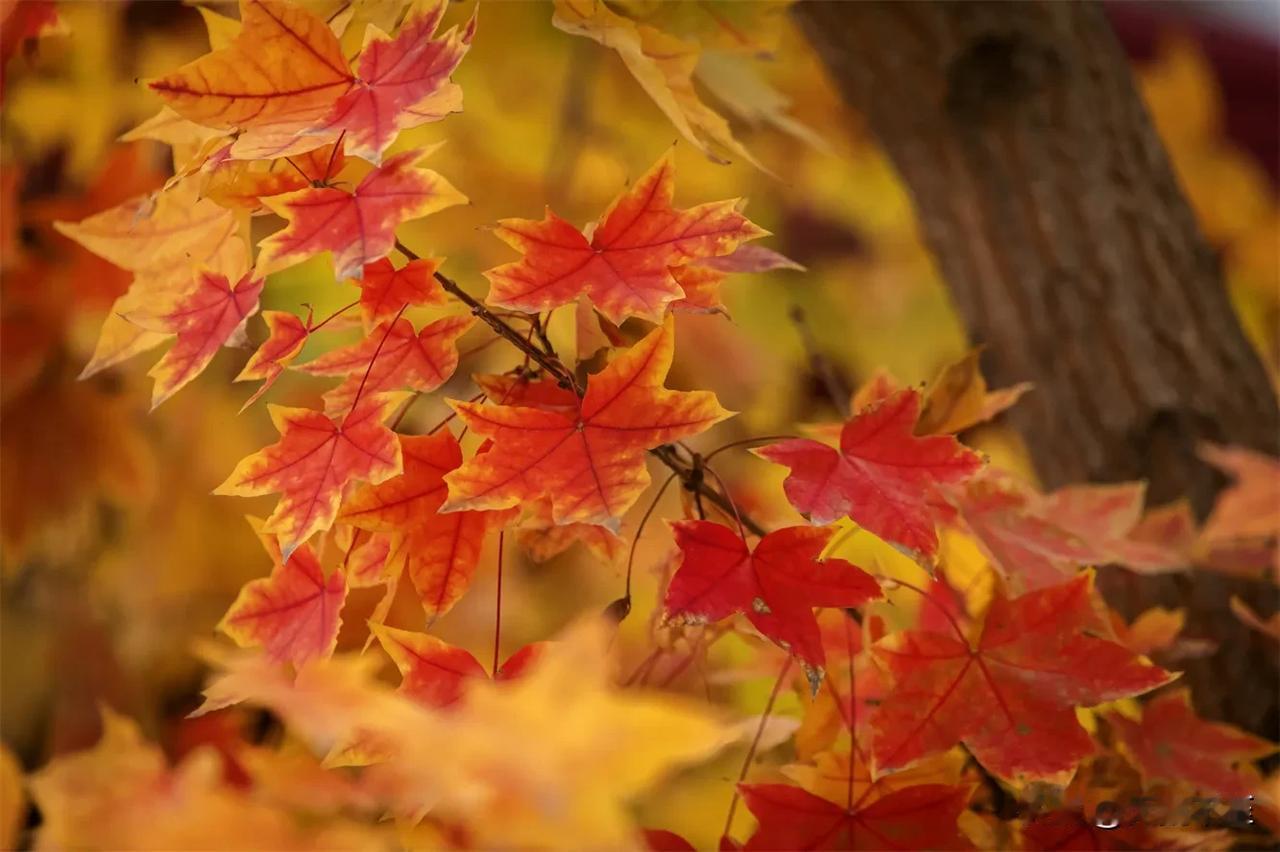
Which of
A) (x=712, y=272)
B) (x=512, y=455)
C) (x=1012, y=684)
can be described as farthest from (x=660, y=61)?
(x=1012, y=684)

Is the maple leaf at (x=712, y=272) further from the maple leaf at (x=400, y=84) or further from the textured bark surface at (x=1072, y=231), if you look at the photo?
the textured bark surface at (x=1072, y=231)

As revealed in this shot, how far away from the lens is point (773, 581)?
18.1 inches

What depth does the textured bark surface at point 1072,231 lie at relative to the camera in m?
0.86

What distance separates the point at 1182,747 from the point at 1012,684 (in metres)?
0.16

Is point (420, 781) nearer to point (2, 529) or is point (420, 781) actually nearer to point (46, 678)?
point (2, 529)

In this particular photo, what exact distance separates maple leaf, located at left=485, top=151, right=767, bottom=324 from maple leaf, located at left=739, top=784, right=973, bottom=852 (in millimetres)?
220

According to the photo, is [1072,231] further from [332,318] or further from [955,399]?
[332,318]

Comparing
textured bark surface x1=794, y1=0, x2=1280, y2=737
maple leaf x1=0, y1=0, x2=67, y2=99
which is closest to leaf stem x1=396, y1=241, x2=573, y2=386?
maple leaf x1=0, y1=0, x2=67, y2=99

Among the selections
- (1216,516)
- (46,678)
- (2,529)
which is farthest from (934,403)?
(46,678)

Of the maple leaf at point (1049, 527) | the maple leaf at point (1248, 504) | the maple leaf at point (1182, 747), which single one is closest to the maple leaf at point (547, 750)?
the maple leaf at point (1049, 527)

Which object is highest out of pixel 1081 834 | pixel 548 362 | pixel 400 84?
pixel 400 84

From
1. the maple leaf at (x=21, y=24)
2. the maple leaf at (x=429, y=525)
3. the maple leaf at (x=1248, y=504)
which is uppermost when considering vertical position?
the maple leaf at (x=21, y=24)

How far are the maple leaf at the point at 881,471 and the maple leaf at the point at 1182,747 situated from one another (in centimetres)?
21

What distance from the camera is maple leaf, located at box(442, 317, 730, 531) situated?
431 millimetres
